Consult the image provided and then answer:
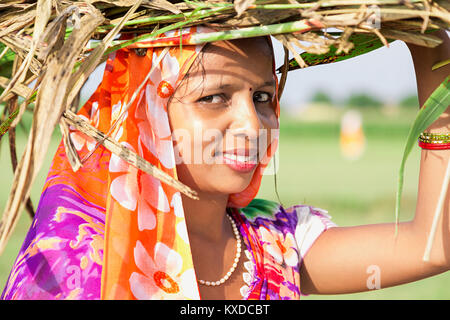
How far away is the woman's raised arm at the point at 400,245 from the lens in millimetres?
1714

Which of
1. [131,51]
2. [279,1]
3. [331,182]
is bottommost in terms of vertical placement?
[331,182]

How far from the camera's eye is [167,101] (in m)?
1.67

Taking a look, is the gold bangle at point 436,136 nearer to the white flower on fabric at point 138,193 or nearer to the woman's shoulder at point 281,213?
the woman's shoulder at point 281,213

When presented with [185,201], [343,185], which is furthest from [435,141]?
[343,185]

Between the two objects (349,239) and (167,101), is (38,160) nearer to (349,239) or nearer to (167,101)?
(167,101)

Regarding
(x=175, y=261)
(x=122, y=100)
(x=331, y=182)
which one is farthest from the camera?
(x=331, y=182)

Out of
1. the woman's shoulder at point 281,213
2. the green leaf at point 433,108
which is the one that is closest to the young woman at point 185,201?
the woman's shoulder at point 281,213

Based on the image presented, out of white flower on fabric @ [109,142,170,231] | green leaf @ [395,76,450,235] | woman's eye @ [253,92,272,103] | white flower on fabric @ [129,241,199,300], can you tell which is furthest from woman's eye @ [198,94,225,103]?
green leaf @ [395,76,450,235]

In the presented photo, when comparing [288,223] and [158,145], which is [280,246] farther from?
[158,145]

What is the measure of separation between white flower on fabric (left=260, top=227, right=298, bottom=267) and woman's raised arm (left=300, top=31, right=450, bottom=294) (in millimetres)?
71

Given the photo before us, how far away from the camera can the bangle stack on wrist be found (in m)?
1.72

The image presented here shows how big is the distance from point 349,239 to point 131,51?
0.90m

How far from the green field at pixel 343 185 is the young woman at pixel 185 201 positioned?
3.88 m
